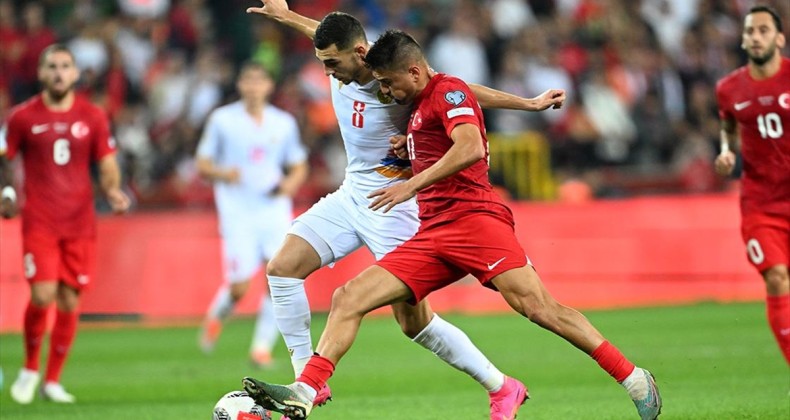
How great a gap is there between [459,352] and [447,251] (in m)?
1.00

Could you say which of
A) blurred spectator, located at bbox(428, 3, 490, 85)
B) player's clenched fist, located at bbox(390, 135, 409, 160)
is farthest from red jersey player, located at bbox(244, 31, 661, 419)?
blurred spectator, located at bbox(428, 3, 490, 85)

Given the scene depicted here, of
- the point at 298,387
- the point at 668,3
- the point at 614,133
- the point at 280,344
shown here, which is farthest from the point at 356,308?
the point at 668,3

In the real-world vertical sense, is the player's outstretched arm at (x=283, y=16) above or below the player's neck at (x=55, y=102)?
above

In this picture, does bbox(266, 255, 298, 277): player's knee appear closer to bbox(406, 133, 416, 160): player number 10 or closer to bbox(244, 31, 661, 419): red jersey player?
bbox(244, 31, 661, 419): red jersey player

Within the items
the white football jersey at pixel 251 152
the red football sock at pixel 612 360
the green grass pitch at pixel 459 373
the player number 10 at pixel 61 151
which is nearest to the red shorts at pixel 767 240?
the green grass pitch at pixel 459 373

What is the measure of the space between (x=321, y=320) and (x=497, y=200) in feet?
31.4

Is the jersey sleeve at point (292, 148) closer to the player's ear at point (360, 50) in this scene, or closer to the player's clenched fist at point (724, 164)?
the player's clenched fist at point (724, 164)

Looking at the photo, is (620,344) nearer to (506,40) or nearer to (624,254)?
(624,254)

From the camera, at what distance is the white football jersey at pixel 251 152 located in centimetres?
1477

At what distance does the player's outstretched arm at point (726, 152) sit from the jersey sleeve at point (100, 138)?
504cm

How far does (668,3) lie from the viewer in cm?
2412

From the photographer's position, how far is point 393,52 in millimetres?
8031

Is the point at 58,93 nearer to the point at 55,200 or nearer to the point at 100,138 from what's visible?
the point at 100,138

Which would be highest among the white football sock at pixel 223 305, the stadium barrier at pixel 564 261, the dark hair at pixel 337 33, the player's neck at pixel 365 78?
the dark hair at pixel 337 33
